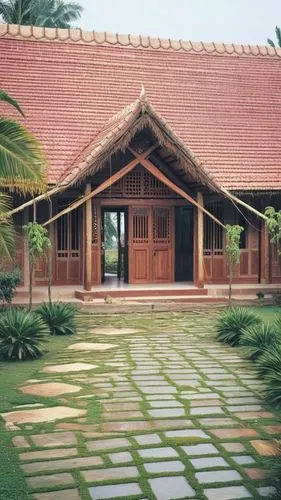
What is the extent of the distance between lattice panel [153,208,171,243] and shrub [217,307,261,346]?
5.67m

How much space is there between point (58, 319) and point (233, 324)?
2981 millimetres

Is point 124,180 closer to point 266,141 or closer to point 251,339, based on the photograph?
point 266,141

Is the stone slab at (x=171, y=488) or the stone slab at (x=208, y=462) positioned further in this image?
the stone slab at (x=208, y=462)

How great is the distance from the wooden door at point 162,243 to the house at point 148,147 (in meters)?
0.03

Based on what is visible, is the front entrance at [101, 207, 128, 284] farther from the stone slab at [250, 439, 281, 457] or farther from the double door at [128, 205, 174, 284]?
the stone slab at [250, 439, 281, 457]

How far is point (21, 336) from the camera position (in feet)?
27.5

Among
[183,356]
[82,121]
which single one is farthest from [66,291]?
[183,356]

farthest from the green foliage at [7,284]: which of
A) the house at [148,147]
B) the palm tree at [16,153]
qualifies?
the palm tree at [16,153]

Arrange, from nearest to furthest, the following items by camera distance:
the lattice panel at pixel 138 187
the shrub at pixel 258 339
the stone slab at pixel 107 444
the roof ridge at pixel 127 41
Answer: the stone slab at pixel 107 444, the shrub at pixel 258 339, the lattice panel at pixel 138 187, the roof ridge at pixel 127 41

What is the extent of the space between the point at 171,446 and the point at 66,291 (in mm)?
9321

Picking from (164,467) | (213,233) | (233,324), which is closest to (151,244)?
(213,233)

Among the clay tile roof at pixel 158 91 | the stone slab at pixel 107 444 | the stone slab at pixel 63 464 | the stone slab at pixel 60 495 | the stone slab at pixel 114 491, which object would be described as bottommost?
the stone slab at pixel 60 495

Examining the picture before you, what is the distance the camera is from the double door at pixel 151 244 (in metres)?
15.2

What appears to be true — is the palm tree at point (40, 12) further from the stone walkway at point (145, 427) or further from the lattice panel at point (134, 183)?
the stone walkway at point (145, 427)
